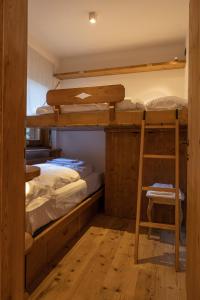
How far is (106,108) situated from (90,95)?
0.75ft

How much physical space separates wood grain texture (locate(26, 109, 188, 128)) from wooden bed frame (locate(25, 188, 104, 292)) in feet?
3.36

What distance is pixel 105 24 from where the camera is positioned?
2842 mm

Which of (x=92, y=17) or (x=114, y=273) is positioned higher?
(x=92, y=17)

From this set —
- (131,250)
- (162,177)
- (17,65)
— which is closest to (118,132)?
(162,177)

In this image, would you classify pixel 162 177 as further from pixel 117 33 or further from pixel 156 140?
pixel 117 33

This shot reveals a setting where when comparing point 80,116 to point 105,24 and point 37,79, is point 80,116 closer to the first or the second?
point 105,24

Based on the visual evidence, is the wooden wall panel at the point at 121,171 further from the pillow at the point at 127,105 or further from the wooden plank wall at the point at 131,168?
the pillow at the point at 127,105

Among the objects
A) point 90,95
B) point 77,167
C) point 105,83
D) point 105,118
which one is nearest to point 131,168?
point 77,167

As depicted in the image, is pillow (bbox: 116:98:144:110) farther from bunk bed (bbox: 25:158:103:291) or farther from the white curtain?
the white curtain

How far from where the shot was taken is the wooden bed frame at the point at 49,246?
163 cm

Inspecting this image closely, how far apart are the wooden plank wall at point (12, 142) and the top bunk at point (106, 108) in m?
1.34

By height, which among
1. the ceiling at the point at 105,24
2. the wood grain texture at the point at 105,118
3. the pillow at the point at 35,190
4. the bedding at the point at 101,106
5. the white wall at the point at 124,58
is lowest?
the pillow at the point at 35,190

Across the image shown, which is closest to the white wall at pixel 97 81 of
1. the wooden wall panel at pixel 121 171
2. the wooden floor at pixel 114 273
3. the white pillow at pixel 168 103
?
the wooden wall panel at pixel 121 171

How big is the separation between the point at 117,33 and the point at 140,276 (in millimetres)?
3117
